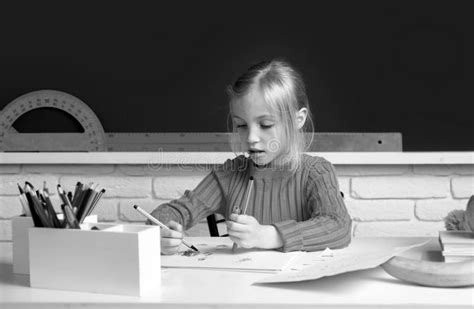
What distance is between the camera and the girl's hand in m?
1.11

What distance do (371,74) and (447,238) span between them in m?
1.10

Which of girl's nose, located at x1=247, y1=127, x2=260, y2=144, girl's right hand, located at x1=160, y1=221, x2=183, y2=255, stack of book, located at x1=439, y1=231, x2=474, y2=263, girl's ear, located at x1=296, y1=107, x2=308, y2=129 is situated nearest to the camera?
stack of book, located at x1=439, y1=231, x2=474, y2=263

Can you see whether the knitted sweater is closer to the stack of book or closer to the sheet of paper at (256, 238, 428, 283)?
the sheet of paper at (256, 238, 428, 283)

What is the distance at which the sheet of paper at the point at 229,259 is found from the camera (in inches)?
39.4

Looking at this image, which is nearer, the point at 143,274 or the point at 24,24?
the point at 143,274

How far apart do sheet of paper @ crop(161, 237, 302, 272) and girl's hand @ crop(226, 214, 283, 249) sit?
0.5 inches

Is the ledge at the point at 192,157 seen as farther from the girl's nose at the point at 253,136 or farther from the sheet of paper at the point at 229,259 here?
the sheet of paper at the point at 229,259

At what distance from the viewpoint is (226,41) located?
209cm

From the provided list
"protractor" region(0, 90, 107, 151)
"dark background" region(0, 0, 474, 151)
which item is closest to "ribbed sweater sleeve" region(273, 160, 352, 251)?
"dark background" region(0, 0, 474, 151)

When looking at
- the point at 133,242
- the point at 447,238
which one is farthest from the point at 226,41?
the point at 133,242

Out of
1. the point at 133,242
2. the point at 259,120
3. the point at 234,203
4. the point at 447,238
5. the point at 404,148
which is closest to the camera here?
the point at 133,242

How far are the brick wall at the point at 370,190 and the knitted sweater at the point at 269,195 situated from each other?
495 millimetres

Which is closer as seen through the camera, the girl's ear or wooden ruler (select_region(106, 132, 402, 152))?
the girl's ear

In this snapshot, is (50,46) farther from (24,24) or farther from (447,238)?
(447,238)
